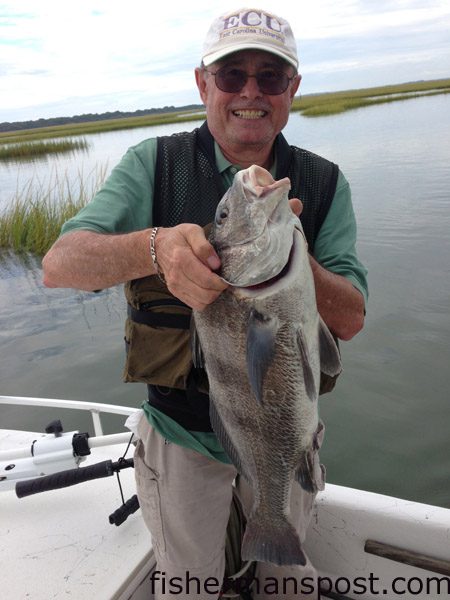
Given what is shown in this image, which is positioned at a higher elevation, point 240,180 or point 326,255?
point 240,180

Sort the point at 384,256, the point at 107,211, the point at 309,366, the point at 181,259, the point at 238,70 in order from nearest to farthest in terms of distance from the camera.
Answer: the point at 181,259
the point at 309,366
the point at 107,211
the point at 238,70
the point at 384,256

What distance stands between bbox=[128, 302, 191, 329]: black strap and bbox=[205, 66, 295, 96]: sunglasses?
1267 mm

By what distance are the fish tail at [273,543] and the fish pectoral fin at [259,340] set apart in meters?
0.83

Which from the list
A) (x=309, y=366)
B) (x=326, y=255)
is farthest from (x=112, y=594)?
(x=326, y=255)

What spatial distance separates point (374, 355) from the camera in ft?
26.8

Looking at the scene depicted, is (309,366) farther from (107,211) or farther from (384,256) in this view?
(384,256)

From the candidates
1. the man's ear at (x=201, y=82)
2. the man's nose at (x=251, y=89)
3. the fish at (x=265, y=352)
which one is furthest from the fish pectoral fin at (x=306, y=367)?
the man's ear at (x=201, y=82)

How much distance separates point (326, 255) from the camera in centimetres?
289

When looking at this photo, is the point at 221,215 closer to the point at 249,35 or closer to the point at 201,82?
the point at 249,35

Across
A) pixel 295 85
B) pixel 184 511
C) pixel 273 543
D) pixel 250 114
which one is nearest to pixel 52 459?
pixel 184 511

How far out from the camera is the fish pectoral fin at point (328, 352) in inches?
89.4

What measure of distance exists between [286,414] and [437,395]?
5591 mm

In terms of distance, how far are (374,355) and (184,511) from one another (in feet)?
19.8

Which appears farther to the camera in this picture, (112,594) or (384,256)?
(384,256)
